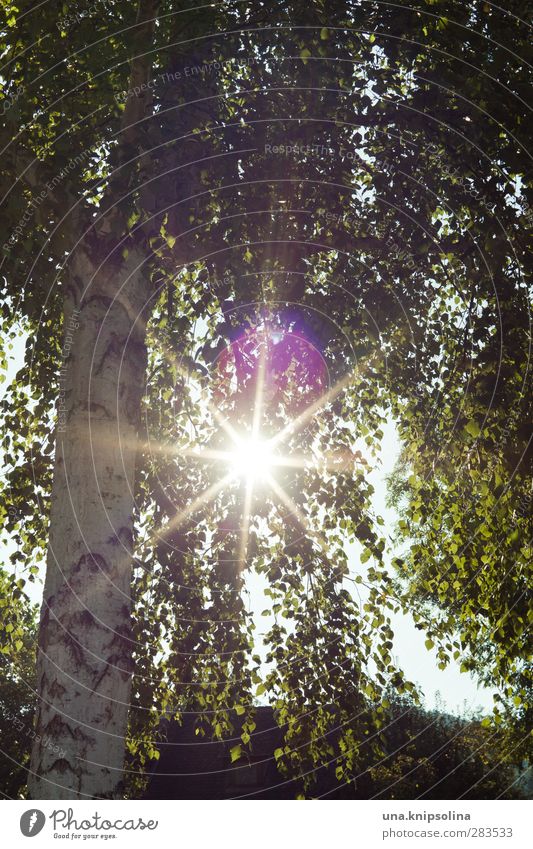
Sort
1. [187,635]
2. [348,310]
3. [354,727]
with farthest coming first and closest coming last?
[187,635], [354,727], [348,310]

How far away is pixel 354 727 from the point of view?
6.19 meters

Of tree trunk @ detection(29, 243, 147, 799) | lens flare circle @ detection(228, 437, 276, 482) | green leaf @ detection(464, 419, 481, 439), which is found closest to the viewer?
tree trunk @ detection(29, 243, 147, 799)

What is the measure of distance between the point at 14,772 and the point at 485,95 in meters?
18.5

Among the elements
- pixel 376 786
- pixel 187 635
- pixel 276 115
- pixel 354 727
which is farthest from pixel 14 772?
pixel 276 115

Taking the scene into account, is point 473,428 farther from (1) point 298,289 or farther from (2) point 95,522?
(2) point 95,522

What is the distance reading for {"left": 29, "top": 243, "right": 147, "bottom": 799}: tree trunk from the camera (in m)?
4.24

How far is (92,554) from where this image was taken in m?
4.48

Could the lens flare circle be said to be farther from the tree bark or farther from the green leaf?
the green leaf

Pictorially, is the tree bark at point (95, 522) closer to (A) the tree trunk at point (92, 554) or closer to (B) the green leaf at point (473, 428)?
(A) the tree trunk at point (92, 554)

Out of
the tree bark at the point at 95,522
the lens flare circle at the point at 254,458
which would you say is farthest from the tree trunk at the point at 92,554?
the lens flare circle at the point at 254,458

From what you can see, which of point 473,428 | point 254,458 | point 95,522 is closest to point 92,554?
point 95,522

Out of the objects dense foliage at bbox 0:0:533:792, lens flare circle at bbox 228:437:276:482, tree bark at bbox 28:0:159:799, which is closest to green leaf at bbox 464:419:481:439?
dense foliage at bbox 0:0:533:792

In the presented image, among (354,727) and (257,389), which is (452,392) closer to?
(257,389)

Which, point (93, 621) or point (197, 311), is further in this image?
point (197, 311)
